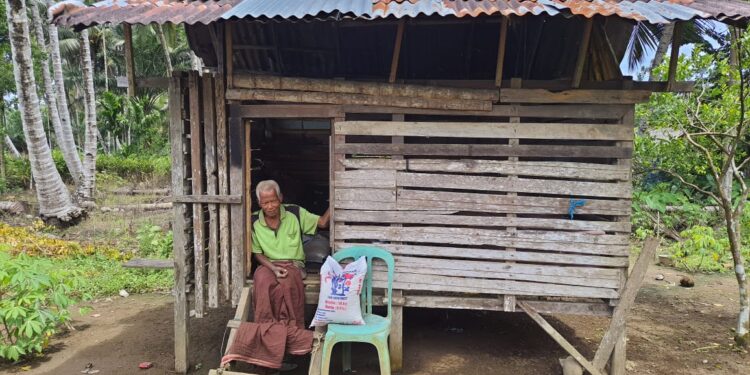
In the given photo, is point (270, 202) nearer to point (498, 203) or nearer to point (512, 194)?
point (498, 203)

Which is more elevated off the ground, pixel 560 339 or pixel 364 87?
pixel 364 87

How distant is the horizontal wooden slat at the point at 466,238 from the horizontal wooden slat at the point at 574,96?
123 centimetres

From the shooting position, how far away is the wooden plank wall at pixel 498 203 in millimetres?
4059

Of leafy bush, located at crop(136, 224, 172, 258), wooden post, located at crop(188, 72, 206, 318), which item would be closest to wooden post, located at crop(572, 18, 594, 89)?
wooden post, located at crop(188, 72, 206, 318)

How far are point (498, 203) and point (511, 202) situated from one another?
12 centimetres

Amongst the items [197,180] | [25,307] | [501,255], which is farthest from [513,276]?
[25,307]

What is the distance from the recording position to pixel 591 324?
5852 millimetres

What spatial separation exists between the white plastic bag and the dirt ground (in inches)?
32.8

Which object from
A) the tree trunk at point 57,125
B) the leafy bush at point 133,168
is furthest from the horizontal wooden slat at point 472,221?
the leafy bush at point 133,168

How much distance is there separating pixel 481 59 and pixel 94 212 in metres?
10.3

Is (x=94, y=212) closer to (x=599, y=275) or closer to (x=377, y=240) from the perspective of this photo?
(x=377, y=240)

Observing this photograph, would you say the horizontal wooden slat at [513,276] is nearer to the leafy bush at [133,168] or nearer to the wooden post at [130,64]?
the wooden post at [130,64]

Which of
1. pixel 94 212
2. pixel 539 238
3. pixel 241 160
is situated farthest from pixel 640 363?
pixel 94 212

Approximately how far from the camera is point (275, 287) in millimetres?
4113
